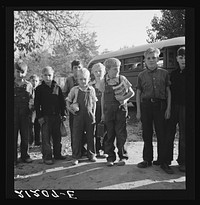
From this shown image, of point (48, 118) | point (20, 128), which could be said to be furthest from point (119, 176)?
point (20, 128)

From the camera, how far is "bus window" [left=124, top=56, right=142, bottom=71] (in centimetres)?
A: 445

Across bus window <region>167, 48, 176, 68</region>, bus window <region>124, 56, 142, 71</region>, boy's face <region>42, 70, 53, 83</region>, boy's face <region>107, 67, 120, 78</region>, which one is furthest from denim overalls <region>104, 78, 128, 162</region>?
bus window <region>124, 56, 142, 71</region>

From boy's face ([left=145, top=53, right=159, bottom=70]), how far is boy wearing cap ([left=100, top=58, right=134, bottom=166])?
32 centimetres

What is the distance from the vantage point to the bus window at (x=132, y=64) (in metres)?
4.45

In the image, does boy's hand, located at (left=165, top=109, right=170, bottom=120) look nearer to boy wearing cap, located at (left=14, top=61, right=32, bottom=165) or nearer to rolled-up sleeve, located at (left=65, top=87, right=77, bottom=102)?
rolled-up sleeve, located at (left=65, top=87, right=77, bottom=102)

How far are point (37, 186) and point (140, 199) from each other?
1132mm

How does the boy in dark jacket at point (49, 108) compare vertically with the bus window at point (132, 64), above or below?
below

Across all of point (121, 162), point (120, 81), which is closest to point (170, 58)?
point (120, 81)

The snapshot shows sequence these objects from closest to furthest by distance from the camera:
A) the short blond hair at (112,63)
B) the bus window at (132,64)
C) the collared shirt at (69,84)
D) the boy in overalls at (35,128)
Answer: the short blond hair at (112,63)
the collared shirt at (69,84)
the boy in overalls at (35,128)
the bus window at (132,64)

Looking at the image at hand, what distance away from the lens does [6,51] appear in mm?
2402

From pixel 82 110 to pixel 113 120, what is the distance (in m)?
0.43

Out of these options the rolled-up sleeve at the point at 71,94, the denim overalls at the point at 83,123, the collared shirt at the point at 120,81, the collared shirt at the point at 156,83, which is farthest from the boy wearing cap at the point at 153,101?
the rolled-up sleeve at the point at 71,94

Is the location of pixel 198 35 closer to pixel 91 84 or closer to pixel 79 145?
pixel 91 84

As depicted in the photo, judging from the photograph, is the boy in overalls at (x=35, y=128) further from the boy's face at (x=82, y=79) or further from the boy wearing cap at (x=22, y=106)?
the boy's face at (x=82, y=79)
